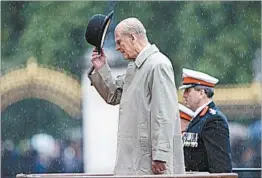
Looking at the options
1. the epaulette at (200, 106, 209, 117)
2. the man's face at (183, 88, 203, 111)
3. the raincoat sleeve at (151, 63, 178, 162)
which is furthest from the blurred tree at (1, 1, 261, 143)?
the raincoat sleeve at (151, 63, 178, 162)

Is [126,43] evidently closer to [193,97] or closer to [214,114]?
[214,114]

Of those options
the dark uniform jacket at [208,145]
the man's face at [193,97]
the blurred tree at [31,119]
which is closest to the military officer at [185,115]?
the man's face at [193,97]

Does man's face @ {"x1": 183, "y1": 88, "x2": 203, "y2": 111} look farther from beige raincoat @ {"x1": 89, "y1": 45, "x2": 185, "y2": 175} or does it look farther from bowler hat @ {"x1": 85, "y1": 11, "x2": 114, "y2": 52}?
beige raincoat @ {"x1": 89, "y1": 45, "x2": 185, "y2": 175}

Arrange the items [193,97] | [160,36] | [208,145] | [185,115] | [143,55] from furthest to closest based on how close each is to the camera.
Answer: [160,36] → [185,115] → [193,97] → [208,145] → [143,55]

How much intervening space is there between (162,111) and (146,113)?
4.3 inches

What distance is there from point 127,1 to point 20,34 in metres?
0.84

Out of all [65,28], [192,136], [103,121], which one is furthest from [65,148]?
[192,136]

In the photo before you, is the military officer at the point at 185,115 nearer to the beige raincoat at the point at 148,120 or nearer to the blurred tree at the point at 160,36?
the blurred tree at the point at 160,36

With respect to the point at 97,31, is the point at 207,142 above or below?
below

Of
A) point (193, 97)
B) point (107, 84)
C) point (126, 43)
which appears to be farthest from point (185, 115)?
point (126, 43)

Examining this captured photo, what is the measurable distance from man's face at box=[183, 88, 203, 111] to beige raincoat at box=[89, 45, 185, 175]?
1383 mm

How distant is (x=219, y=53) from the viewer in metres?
7.61

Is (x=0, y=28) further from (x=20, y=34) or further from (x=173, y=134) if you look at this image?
(x=173, y=134)

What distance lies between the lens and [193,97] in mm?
6629
